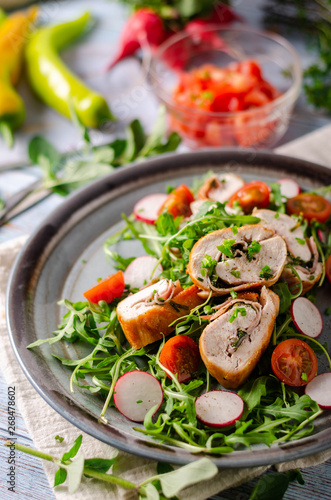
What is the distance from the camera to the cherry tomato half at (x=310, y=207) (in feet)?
10.1

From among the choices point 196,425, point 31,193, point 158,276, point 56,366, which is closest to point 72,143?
point 31,193

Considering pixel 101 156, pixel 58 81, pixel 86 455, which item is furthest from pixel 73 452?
pixel 58 81

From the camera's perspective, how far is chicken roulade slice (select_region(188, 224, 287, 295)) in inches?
101

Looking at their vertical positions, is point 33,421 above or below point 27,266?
below

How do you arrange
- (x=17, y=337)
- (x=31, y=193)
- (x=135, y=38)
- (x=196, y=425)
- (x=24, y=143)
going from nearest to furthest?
(x=196, y=425) < (x=17, y=337) < (x=31, y=193) < (x=24, y=143) < (x=135, y=38)

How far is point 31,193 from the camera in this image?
3912 mm

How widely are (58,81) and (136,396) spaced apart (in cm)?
340

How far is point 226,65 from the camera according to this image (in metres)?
5.21

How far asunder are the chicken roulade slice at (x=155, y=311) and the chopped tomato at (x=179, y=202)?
26.4 inches

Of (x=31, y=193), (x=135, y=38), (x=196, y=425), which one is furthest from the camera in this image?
(x=135, y=38)

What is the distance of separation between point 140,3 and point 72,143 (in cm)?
185

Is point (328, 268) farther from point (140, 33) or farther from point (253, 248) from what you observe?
point (140, 33)

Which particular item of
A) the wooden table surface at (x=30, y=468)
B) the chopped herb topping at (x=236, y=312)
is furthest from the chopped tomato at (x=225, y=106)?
the chopped herb topping at (x=236, y=312)

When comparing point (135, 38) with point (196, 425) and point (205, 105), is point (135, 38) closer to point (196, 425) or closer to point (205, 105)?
point (205, 105)
